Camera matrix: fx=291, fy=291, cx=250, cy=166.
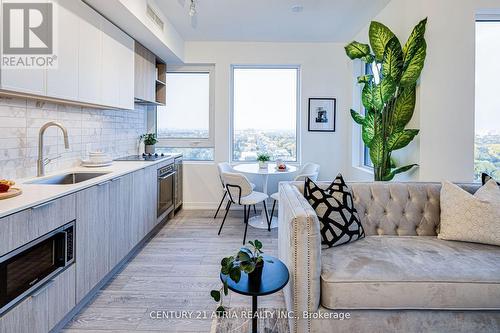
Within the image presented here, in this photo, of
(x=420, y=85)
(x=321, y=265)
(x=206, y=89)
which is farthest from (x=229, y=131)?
(x=321, y=265)

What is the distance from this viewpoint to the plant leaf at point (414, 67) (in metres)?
2.61

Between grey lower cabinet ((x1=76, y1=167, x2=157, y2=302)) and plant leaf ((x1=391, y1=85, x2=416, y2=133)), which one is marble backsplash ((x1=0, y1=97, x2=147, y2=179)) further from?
plant leaf ((x1=391, y1=85, x2=416, y2=133))

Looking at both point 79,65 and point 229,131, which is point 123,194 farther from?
point 229,131

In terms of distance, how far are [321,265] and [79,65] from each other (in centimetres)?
250

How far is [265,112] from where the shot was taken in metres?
5.03

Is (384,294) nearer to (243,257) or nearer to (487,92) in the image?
(243,257)

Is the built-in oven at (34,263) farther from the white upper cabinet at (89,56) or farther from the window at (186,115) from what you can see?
the window at (186,115)

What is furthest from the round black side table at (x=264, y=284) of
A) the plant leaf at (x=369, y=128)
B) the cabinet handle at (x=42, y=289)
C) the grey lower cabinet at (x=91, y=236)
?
the plant leaf at (x=369, y=128)


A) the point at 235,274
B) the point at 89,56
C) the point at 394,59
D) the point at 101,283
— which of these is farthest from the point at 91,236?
the point at 394,59

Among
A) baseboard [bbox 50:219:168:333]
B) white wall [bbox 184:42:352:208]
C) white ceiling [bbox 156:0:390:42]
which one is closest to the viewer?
baseboard [bbox 50:219:168:333]

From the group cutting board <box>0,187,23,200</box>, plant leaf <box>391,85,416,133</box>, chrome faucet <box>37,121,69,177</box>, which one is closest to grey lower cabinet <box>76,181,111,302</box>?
cutting board <box>0,187,23,200</box>

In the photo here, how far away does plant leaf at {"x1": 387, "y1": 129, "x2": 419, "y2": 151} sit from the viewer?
8.87 ft

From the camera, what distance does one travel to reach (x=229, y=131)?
492 cm

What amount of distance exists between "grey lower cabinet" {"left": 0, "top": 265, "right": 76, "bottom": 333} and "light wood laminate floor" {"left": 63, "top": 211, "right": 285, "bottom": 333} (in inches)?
8.9
